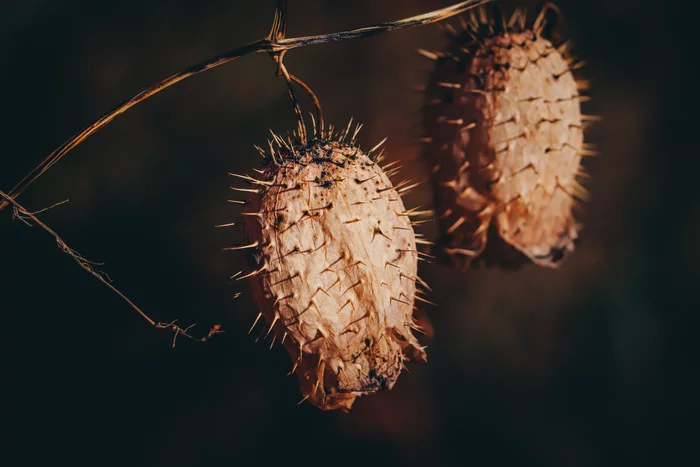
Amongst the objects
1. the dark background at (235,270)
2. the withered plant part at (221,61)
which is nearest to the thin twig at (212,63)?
the withered plant part at (221,61)

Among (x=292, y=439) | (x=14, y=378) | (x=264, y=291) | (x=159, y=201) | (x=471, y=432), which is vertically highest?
(x=159, y=201)

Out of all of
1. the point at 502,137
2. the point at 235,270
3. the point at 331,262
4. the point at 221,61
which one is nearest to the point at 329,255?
the point at 331,262

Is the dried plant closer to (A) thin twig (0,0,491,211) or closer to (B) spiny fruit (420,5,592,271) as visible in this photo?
(A) thin twig (0,0,491,211)

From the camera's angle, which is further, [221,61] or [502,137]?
[502,137]

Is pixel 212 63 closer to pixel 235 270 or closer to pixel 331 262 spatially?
pixel 331 262

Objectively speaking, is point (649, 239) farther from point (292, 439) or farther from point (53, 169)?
point (53, 169)

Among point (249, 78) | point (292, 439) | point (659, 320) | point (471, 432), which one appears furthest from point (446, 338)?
point (249, 78)

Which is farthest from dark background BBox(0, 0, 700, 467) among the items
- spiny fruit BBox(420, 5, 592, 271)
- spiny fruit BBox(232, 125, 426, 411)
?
spiny fruit BBox(232, 125, 426, 411)
